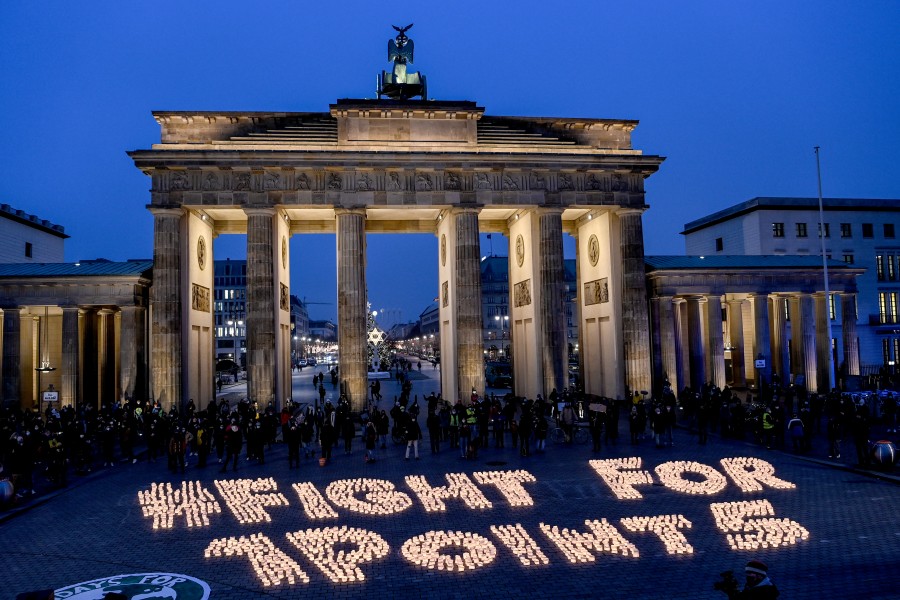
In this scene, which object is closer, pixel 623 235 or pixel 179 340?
pixel 179 340

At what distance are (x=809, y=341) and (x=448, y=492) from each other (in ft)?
120

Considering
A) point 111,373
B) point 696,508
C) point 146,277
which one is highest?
point 146,277

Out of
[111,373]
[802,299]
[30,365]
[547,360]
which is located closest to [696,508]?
[547,360]

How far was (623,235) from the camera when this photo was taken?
38125 millimetres

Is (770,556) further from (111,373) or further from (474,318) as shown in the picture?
(111,373)

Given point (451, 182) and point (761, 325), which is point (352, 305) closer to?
point (451, 182)

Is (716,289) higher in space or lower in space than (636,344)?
higher

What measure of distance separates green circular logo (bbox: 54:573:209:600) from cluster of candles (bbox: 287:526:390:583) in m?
2.15

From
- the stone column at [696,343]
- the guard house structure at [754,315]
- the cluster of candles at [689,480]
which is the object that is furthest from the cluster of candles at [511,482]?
the stone column at [696,343]

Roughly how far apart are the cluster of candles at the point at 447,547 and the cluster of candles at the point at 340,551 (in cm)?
65

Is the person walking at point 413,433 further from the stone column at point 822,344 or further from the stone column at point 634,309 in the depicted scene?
the stone column at point 822,344

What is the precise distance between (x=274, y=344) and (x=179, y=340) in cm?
523

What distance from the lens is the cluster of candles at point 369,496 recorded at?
49.9ft

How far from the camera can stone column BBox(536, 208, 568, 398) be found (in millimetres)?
36719
